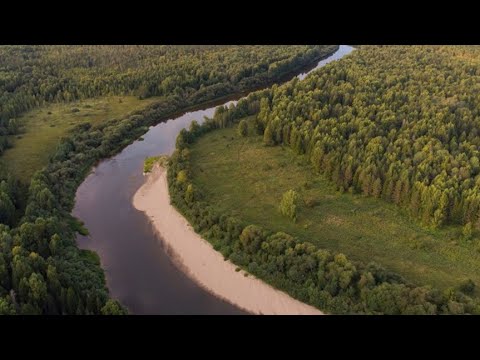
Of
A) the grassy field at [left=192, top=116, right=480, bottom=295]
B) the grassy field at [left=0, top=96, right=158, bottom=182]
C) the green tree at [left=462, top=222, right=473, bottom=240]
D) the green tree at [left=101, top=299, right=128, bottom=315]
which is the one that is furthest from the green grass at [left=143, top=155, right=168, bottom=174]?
the green tree at [left=462, top=222, right=473, bottom=240]

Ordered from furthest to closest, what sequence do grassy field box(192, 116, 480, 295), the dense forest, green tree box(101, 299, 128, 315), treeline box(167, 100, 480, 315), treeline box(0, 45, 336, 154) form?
treeline box(0, 45, 336, 154) < grassy field box(192, 116, 480, 295) < treeline box(167, 100, 480, 315) < the dense forest < green tree box(101, 299, 128, 315)

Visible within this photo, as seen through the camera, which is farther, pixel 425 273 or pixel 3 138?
pixel 3 138

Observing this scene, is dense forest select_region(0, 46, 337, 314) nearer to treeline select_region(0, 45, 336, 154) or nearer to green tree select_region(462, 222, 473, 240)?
treeline select_region(0, 45, 336, 154)

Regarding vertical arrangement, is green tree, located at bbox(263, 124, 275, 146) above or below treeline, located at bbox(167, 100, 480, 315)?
above

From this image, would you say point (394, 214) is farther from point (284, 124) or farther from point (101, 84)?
point (101, 84)

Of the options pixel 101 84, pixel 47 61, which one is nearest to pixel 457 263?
pixel 101 84

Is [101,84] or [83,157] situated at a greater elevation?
[101,84]

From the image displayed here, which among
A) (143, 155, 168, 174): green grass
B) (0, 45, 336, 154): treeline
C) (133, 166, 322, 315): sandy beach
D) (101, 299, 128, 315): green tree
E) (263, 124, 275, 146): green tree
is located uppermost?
(0, 45, 336, 154): treeline
